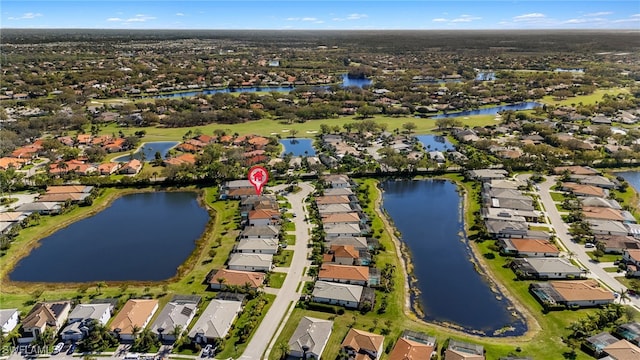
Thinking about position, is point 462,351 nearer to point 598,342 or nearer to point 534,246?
point 598,342

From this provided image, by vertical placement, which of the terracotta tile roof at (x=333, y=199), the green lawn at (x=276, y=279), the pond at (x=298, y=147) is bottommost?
the green lawn at (x=276, y=279)

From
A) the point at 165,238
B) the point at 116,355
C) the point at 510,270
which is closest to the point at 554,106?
the point at 510,270

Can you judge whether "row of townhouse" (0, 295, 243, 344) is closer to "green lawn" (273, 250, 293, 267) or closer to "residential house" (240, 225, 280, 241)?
"green lawn" (273, 250, 293, 267)

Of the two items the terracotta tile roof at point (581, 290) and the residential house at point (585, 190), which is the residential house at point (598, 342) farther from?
the residential house at point (585, 190)

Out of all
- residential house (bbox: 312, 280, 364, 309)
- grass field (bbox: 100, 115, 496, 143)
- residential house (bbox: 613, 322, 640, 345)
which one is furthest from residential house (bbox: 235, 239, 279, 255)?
grass field (bbox: 100, 115, 496, 143)

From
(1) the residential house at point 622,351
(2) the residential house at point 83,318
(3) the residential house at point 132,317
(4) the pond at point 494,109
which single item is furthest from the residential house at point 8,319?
(4) the pond at point 494,109

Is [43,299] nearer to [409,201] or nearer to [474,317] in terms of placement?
[474,317]

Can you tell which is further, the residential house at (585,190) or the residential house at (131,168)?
the residential house at (131,168)
